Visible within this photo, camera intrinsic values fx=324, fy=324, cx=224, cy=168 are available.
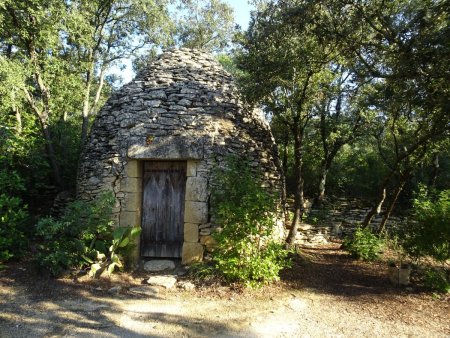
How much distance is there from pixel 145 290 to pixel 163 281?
348 mm

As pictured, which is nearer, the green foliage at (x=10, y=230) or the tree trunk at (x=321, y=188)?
the green foliage at (x=10, y=230)

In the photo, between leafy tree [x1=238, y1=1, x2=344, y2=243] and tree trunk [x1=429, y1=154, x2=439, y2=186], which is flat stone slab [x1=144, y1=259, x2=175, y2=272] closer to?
leafy tree [x1=238, y1=1, x2=344, y2=243]

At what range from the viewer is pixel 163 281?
5.20m

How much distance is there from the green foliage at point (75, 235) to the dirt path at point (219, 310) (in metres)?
0.31

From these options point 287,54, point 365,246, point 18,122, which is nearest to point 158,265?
point 365,246

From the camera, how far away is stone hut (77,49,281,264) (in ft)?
19.1

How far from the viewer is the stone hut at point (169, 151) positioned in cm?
582

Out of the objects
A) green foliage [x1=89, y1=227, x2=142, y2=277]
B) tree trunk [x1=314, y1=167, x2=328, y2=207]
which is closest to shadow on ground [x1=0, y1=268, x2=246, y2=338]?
green foliage [x1=89, y1=227, x2=142, y2=277]

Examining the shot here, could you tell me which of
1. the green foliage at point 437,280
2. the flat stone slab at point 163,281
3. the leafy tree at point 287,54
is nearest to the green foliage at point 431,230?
the green foliage at point 437,280

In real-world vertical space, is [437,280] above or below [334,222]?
below

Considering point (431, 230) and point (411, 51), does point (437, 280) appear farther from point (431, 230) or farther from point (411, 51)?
point (411, 51)

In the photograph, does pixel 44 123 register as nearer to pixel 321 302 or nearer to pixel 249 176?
pixel 249 176

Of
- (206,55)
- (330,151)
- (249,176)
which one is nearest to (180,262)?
(249,176)

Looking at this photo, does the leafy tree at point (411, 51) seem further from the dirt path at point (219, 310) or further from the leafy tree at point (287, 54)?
the dirt path at point (219, 310)
